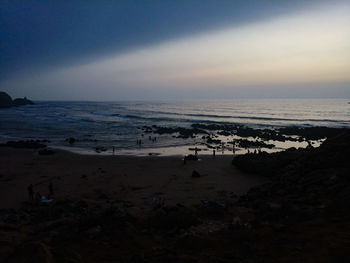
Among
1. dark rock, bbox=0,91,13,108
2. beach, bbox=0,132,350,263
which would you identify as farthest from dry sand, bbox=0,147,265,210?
dark rock, bbox=0,91,13,108

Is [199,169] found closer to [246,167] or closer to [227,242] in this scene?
[246,167]

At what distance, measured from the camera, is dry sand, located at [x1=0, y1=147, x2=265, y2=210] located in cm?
1603

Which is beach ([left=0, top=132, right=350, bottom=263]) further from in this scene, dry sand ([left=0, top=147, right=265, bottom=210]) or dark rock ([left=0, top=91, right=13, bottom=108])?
dark rock ([left=0, top=91, right=13, bottom=108])

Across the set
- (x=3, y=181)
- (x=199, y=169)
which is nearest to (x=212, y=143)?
(x=199, y=169)

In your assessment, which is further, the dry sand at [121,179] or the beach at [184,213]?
the dry sand at [121,179]

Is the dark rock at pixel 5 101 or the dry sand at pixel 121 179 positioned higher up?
the dark rock at pixel 5 101

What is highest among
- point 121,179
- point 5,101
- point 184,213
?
point 5,101

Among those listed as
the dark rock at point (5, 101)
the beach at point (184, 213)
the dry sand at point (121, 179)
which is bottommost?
the dry sand at point (121, 179)

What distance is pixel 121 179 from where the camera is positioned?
20.1 metres

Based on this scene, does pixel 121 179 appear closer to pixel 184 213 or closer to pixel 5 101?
pixel 184 213

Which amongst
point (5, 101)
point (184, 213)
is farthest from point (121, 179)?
point (5, 101)

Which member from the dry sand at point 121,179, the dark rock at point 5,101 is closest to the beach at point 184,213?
the dry sand at point 121,179

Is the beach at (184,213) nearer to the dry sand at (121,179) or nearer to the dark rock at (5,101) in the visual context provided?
the dry sand at (121,179)

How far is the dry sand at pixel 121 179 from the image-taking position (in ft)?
52.6
